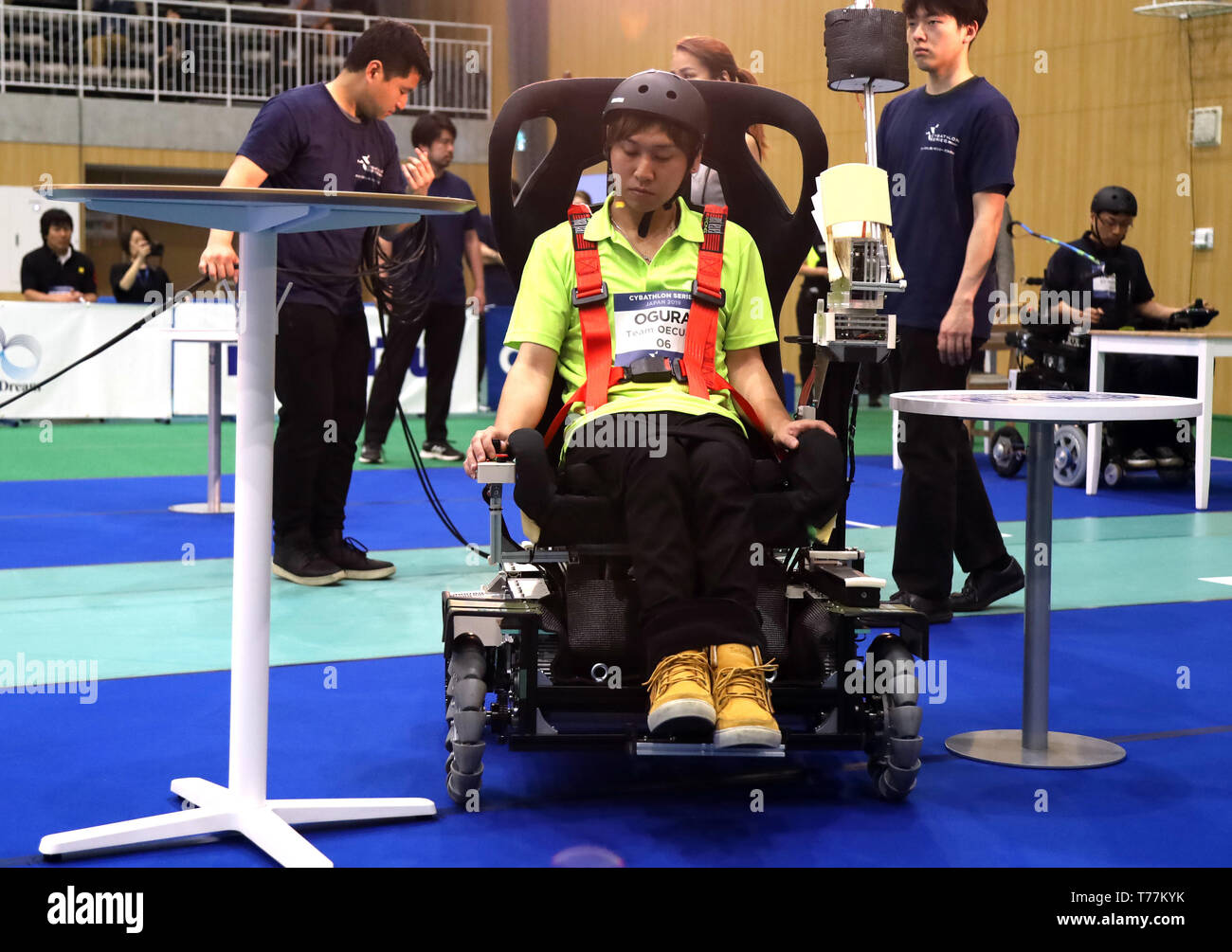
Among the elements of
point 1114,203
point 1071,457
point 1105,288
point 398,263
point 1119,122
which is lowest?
point 1071,457

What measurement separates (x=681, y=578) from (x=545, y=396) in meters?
0.64

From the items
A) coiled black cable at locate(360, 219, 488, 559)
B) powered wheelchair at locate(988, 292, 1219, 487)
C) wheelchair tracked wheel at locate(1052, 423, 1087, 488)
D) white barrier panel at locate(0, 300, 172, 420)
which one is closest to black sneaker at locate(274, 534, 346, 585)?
coiled black cable at locate(360, 219, 488, 559)

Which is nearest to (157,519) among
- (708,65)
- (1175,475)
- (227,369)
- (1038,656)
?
(708,65)

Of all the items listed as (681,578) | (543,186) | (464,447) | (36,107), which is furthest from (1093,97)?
(36,107)

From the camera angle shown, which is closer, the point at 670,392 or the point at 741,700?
the point at 741,700

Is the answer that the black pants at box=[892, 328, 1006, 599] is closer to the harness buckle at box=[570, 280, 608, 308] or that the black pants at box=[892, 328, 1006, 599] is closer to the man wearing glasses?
the harness buckle at box=[570, 280, 608, 308]

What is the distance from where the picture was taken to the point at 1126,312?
25.0ft

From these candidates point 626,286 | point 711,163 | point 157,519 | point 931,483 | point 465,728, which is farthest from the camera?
point 157,519

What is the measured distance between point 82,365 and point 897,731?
8778 mm

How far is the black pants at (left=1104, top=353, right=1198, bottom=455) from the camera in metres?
7.66

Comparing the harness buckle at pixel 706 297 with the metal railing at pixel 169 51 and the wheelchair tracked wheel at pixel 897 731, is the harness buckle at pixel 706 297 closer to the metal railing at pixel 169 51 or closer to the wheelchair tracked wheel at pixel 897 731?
the wheelchair tracked wheel at pixel 897 731

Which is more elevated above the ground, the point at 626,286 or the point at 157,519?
the point at 626,286

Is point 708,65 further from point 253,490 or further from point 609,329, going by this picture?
point 253,490

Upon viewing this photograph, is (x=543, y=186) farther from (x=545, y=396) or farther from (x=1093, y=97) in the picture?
(x=1093, y=97)
